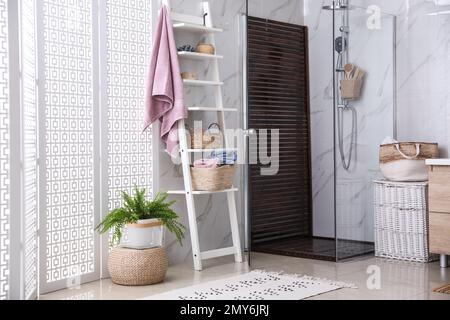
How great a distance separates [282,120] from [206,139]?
71 centimetres

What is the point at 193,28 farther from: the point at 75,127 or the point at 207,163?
the point at 75,127

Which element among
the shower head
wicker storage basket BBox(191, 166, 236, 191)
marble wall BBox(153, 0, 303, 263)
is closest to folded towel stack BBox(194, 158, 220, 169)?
wicker storage basket BBox(191, 166, 236, 191)

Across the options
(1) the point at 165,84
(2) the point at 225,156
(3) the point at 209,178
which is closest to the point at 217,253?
(3) the point at 209,178

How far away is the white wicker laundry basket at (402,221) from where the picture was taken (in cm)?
491

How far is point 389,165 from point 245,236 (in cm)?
118

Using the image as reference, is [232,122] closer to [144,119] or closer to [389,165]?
[144,119]

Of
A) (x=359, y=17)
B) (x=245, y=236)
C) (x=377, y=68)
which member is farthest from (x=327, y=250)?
(x=359, y=17)

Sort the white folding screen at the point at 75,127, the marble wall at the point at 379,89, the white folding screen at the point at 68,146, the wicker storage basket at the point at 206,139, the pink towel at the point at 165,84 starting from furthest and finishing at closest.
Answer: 1. the marble wall at the point at 379,89
2. the wicker storage basket at the point at 206,139
3. the pink towel at the point at 165,84
4. the white folding screen at the point at 68,146
5. the white folding screen at the point at 75,127

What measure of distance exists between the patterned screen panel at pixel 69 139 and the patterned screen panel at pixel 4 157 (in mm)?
767

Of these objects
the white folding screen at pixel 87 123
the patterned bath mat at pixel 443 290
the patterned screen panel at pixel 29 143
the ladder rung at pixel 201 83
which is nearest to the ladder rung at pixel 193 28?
the white folding screen at pixel 87 123

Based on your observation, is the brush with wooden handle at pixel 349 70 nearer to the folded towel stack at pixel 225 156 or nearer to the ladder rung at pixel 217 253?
the folded towel stack at pixel 225 156

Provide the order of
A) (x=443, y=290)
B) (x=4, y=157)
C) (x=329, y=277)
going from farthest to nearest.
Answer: (x=329, y=277), (x=443, y=290), (x=4, y=157)

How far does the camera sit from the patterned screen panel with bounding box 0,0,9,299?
3328 millimetres

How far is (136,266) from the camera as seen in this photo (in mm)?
4203
